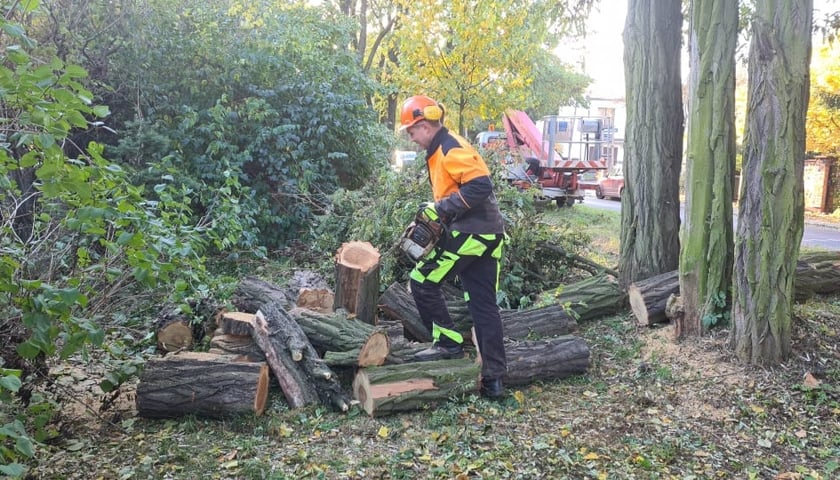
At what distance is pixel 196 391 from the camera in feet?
12.9

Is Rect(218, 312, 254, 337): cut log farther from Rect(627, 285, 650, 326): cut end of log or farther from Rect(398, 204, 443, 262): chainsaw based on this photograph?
Rect(627, 285, 650, 326): cut end of log

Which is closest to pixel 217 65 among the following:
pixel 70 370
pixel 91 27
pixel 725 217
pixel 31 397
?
pixel 91 27

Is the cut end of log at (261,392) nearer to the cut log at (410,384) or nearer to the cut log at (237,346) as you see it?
the cut log at (237,346)

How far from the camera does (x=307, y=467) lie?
3.42m

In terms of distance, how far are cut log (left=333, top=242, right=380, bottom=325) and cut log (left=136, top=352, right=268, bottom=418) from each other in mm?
1350

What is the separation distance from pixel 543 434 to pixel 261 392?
180 cm

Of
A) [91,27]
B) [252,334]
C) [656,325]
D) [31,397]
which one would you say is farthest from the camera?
[91,27]

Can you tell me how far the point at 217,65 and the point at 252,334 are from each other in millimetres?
6230

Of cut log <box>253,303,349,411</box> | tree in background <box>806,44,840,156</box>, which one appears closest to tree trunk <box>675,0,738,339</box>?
cut log <box>253,303,349,411</box>

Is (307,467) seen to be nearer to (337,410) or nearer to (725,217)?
(337,410)

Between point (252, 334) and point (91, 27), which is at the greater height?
point (91, 27)

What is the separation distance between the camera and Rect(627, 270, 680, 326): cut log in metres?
5.41

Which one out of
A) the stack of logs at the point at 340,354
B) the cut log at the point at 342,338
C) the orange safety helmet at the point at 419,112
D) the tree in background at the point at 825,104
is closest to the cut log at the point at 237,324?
the stack of logs at the point at 340,354

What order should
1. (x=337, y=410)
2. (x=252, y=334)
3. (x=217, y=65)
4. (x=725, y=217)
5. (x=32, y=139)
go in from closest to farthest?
(x=32, y=139) < (x=337, y=410) < (x=252, y=334) < (x=725, y=217) < (x=217, y=65)
